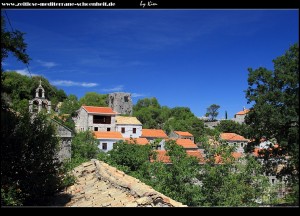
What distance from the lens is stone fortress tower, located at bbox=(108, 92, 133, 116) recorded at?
134 ft

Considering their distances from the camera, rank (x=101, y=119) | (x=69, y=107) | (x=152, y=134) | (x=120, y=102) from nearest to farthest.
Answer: (x=69, y=107) → (x=101, y=119) → (x=152, y=134) → (x=120, y=102)

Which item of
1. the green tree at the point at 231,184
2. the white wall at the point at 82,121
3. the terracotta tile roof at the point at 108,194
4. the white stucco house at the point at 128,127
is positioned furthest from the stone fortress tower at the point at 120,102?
the terracotta tile roof at the point at 108,194

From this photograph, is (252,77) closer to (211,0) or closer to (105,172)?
(105,172)

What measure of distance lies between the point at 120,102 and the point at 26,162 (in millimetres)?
36165

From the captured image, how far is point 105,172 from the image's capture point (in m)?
7.14

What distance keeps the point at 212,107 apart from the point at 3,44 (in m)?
50.3

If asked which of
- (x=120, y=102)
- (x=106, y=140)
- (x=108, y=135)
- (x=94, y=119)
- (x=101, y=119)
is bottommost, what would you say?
(x=106, y=140)

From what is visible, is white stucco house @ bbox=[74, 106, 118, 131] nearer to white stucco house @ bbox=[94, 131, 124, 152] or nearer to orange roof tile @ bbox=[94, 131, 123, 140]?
orange roof tile @ bbox=[94, 131, 123, 140]

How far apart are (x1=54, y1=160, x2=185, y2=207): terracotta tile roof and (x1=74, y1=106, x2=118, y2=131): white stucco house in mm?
17953

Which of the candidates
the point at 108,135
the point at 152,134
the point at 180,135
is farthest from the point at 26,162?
the point at 180,135

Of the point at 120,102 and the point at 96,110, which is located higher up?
the point at 120,102

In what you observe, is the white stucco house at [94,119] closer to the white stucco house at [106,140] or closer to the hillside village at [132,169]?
the white stucco house at [106,140]

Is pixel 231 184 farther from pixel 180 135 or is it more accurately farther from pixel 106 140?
pixel 180 135

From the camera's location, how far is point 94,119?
91.1 ft
